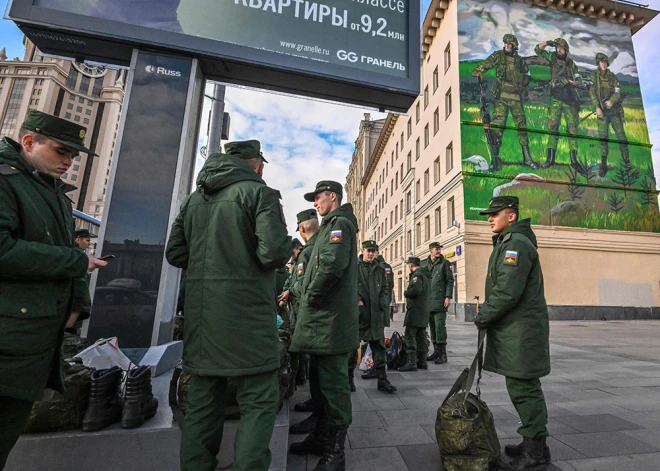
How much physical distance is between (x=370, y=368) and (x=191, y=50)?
498cm

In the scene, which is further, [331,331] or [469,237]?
[469,237]

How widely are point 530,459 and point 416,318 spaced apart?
11.8ft

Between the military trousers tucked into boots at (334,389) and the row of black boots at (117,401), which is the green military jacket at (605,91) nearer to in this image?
the military trousers tucked into boots at (334,389)

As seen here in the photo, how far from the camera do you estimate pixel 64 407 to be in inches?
88.8

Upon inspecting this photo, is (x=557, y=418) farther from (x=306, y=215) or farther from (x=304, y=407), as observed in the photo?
(x=306, y=215)

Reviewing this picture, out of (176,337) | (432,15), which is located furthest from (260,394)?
(432,15)

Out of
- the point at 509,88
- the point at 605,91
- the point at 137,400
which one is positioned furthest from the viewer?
the point at 605,91

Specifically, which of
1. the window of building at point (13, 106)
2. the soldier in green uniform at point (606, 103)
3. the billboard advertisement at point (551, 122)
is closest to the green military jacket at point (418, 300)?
the billboard advertisement at point (551, 122)

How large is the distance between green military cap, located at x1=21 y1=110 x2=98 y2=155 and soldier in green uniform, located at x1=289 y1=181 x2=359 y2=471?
170cm

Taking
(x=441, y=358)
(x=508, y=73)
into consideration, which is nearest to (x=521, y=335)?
(x=441, y=358)

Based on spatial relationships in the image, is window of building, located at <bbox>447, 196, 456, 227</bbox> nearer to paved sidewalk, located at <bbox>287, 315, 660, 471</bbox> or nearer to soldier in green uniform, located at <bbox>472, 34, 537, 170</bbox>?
soldier in green uniform, located at <bbox>472, 34, 537, 170</bbox>

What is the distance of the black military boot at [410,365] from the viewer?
6.08 metres

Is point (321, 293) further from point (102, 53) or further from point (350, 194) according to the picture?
point (350, 194)

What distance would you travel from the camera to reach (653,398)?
443cm
